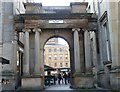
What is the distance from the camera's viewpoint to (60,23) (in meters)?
27.3

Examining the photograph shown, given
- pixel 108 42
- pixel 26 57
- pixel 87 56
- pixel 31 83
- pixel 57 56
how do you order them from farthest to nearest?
1. pixel 57 56
2. pixel 87 56
3. pixel 26 57
4. pixel 31 83
5. pixel 108 42

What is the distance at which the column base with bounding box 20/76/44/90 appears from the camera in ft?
83.0

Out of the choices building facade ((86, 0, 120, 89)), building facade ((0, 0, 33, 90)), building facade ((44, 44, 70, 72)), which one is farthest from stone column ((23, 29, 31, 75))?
building facade ((44, 44, 70, 72))

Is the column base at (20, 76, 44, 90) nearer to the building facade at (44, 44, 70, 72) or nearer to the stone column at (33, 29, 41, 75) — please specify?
the stone column at (33, 29, 41, 75)

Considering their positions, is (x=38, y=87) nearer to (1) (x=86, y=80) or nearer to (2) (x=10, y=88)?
(2) (x=10, y=88)

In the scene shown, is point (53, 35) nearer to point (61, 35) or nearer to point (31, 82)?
point (61, 35)

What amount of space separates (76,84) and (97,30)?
291 inches

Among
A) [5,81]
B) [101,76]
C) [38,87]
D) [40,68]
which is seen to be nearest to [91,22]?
[101,76]

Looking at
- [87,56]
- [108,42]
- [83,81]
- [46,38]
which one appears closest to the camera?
[108,42]

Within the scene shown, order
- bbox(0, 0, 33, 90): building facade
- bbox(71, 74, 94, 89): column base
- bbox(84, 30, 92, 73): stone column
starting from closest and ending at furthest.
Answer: bbox(71, 74, 94, 89): column base, bbox(0, 0, 33, 90): building facade, bbox(84, 30, 92, 73): stone column

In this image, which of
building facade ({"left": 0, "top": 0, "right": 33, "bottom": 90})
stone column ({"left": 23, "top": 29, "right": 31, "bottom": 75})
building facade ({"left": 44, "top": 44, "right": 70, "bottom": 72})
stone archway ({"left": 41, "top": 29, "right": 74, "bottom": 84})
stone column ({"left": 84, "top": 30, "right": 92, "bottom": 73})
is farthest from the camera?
building facade ({"left": 44, "top": 44, "right": 70, "bottom": 72})

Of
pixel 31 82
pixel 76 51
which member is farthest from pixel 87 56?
pixel 31 82

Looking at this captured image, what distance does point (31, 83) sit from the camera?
2541cm

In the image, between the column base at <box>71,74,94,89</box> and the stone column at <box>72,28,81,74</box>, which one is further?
the stone column at <box>72,28,81,74</box>
